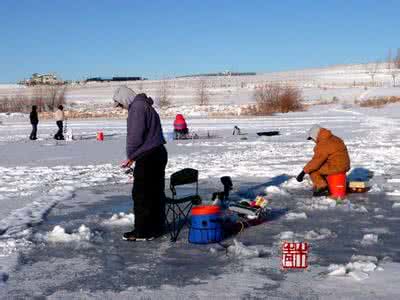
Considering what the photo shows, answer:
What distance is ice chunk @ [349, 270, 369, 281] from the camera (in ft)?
18.6

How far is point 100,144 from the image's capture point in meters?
23.0

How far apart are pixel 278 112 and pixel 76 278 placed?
1981 inches

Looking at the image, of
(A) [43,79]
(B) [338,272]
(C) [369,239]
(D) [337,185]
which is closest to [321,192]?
(D) [337,185]

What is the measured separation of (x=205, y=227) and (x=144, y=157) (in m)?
1.14

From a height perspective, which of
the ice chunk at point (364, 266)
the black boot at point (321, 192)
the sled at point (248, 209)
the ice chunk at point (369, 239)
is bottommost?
the ice chunk at point (369, 239)

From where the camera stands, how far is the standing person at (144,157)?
24.3ft

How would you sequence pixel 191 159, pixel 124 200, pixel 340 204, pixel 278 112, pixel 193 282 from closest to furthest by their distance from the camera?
pixel 193 282, pixel 340 204, pixel 124 200, pixel 191 159, pixel 278 112

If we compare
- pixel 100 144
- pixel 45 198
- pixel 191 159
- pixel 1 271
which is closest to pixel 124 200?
pixel 45 198

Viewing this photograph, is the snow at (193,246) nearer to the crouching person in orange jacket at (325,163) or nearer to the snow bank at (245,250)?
the snow bank at (245,250)

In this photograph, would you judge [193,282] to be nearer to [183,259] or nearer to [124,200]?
[183,259]

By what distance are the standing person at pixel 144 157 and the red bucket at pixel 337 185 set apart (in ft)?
12.3

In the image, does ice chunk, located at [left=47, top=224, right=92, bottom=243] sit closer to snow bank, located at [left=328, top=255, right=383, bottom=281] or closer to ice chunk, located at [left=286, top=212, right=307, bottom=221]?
ice chunk, located at [left=286, top=212, right=307, bottom=221]

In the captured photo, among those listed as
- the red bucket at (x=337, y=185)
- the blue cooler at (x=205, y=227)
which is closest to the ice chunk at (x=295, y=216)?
the red bucket at (x=337, y=185)

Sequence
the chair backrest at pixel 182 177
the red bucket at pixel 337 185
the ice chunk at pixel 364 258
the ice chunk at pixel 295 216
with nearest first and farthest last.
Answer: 1. the ice chunk at pixel 364 258
2. the chair backrest at pixel 182 177
3. the ice chunk at pixel 295 216
4. the red bucket at pixel 337 185
